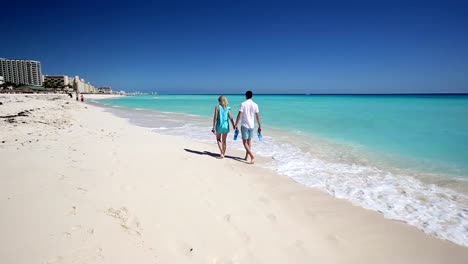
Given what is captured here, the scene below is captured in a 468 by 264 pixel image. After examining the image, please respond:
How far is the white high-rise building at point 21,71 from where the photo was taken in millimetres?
122625

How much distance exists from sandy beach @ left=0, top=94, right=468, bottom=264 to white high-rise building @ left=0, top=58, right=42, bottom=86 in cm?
15820

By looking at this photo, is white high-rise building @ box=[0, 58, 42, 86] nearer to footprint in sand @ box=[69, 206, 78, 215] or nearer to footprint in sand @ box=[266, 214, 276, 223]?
footprint in sand @ box=[69, 206, 78, 215]

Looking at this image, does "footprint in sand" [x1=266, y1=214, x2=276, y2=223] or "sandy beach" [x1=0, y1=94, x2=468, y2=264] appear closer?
"sandy beach" [x1=0, y1=94, x2=468, y2=264]

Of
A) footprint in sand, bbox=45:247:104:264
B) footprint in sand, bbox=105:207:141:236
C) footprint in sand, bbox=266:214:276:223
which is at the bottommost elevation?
footprint in sand, bbox=266:214:276:223

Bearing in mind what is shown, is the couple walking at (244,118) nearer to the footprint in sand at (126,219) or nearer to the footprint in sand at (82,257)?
the footprint in sand at (126,219)

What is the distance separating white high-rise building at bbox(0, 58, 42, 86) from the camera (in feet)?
402

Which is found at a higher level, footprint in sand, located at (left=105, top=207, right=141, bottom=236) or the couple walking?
the couple walking

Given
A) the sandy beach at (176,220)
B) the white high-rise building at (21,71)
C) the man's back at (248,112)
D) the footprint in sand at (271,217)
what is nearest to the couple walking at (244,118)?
the man's back at (248,112)

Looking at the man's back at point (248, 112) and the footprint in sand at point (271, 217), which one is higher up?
the man's back at point (248, 112)

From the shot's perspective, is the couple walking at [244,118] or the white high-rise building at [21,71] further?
the white high-rise building at [21,71]

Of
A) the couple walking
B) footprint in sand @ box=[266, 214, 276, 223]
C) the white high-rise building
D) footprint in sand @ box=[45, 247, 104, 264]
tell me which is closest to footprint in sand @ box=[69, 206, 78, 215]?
footprint in sand @ box=[45, 247, 104, 264]

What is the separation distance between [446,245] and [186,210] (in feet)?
11.1

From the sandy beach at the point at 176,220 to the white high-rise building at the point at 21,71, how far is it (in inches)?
6228

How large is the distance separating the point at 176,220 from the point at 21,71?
16870cm
